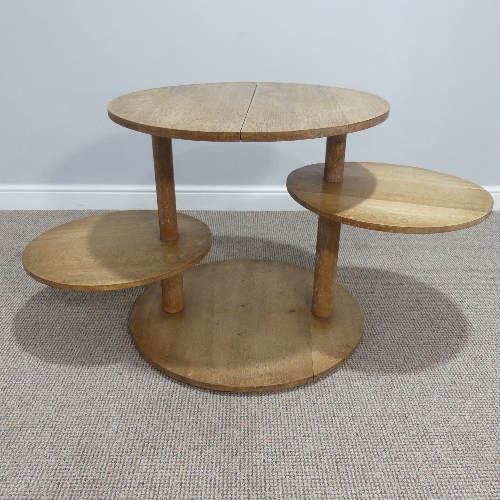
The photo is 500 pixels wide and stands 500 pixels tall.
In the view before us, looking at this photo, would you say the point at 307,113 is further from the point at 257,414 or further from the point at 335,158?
the point at 257,414

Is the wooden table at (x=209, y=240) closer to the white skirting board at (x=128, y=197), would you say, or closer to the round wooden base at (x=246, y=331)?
the round wooden base at (x=246, y=331)

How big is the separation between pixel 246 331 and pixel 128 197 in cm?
116

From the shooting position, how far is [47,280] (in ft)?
3.77

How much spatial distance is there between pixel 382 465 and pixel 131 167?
170 centimetres

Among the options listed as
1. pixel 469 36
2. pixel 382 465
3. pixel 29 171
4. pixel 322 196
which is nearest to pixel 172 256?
pixel 322 196

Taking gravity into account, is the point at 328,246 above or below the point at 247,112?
below

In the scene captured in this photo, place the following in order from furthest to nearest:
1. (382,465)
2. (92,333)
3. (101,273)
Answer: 1. (92,333)
2. (101,273)
3. (382,465)

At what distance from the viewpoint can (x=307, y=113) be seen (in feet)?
3.62

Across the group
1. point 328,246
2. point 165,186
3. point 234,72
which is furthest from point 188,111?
point 234,72

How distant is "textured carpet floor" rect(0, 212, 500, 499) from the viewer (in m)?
1.02

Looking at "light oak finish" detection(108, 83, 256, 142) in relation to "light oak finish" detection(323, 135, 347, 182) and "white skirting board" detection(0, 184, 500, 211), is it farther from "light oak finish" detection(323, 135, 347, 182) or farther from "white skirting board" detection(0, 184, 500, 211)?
"white skirting board" detection(0, 184, 500, 211)

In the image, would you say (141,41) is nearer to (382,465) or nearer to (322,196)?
(322,196)

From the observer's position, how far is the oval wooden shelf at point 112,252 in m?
1.16

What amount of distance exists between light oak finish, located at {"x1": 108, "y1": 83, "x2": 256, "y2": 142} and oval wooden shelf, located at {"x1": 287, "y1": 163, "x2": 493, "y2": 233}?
297 mm
